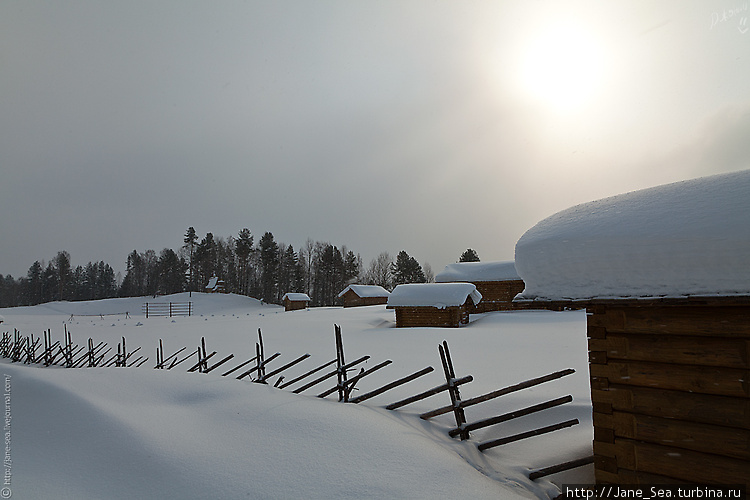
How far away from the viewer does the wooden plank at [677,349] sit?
3367 millimetres

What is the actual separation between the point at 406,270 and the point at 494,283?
35237mm

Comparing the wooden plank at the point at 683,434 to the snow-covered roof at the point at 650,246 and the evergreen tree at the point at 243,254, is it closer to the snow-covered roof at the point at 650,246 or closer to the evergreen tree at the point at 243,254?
the snow-covered roof at the point at 650,246

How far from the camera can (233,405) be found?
19.2 ft

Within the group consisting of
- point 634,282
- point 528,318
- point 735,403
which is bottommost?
point 528,318

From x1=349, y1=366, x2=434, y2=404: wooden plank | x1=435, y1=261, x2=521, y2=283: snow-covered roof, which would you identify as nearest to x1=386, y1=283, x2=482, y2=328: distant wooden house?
x1=435, y1=261, x2=521, y2=283: snow-covered roof

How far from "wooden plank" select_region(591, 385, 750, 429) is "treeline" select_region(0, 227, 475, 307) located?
59035 millimetres

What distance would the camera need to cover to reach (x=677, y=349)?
3643 millimetres

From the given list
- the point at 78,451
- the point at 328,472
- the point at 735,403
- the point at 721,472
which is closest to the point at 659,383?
the point at 735,403

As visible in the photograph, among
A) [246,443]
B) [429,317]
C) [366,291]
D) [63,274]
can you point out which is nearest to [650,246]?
[246,443]

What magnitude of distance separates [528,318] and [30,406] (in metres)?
22.7

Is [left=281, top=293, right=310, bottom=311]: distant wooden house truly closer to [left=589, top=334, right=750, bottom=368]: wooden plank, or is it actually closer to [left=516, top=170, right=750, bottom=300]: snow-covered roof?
[left=516, top=170, right=750, bottom=300]: snow-covered roof

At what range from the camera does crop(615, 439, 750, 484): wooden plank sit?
3.35 meters

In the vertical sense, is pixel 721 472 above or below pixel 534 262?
below

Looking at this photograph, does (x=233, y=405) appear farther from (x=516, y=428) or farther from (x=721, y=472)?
(x=721, y=472)
